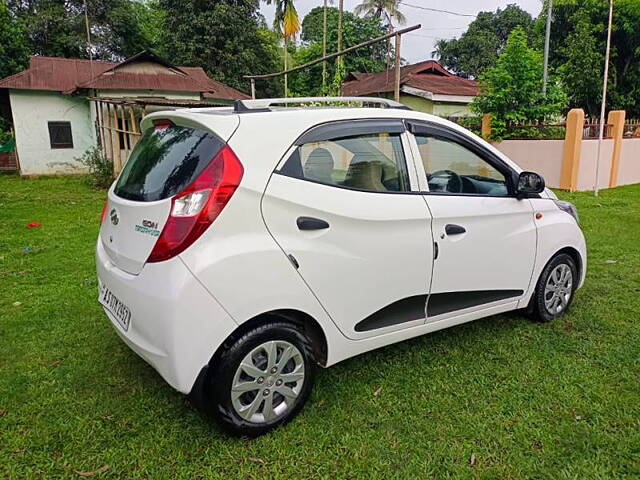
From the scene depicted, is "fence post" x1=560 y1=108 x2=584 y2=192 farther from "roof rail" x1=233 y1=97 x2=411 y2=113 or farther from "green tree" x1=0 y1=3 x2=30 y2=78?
→ "green tree" x1=0 y1=3 x2=30 y2=78

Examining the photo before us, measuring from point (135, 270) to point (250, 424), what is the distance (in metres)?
0.95

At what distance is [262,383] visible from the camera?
96.2 inches

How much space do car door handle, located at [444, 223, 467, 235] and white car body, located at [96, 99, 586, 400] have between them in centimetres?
3

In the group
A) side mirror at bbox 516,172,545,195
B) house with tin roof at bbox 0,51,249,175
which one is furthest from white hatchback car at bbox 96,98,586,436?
house with tin roof at bbox 0,51,249,175

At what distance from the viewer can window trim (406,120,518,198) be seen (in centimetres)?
298

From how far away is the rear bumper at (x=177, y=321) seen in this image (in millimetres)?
2152

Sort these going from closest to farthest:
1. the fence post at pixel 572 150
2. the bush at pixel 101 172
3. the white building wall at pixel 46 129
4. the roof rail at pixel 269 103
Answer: the roof rail at pixel 269 103 < the fence post at pixel 572 150 < the bush at pixel 101 172 < the white building wall at pixel 46 129

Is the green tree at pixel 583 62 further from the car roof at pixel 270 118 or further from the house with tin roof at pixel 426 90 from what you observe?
the car roof at pixel 270 118

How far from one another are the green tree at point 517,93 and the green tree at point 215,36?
15.0 meters

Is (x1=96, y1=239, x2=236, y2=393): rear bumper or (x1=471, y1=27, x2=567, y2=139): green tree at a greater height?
(x1=471, y1=27, x2=567, y2=139): green tree

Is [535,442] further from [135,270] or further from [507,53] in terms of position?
[507,53]

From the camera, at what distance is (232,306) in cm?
224

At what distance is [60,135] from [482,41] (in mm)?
32318

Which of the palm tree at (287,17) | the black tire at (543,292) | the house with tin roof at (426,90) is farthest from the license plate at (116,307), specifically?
the palm tree at (287,17)
